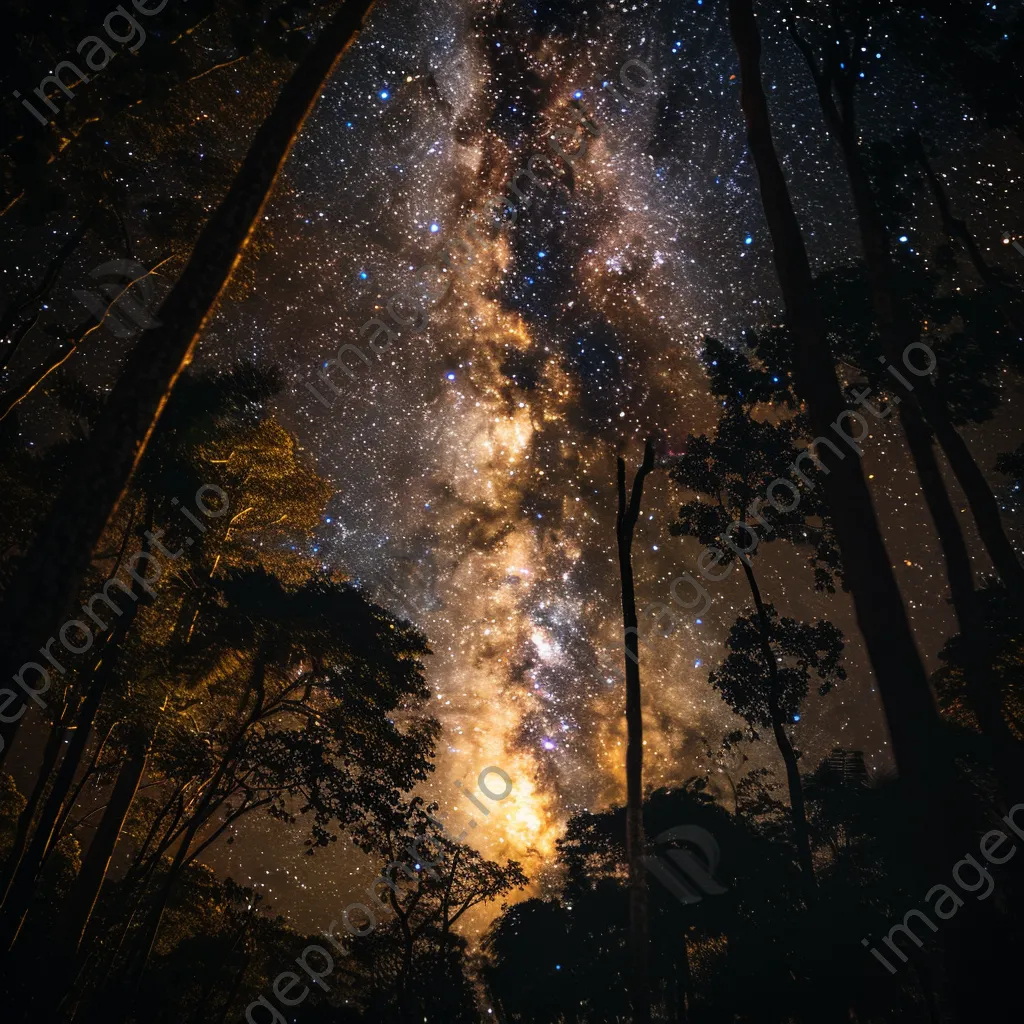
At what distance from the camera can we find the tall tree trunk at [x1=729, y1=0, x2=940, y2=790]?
4.41 metres

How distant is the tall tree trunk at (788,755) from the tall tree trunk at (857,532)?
11665mm

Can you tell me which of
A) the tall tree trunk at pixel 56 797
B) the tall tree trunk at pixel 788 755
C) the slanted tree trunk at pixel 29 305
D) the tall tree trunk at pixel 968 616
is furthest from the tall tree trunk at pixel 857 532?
the tall tree trunk at pixel 788 755

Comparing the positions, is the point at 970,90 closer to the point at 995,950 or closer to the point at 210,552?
the point at 995,950

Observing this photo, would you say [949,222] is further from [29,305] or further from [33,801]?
[33,801]

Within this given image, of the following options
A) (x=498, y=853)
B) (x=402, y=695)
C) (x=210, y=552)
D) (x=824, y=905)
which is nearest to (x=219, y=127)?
(x=210, y=552)

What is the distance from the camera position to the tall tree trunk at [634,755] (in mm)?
8562

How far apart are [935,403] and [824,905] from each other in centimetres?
1095

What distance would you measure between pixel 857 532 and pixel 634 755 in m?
6.40

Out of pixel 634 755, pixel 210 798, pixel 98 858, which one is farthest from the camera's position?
pixel 98 858

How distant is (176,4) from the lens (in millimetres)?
4812

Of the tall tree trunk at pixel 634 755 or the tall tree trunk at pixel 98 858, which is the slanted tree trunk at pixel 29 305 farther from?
the tall tree trunk at pixel 634 755

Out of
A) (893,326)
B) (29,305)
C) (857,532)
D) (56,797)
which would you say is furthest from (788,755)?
(29,305)

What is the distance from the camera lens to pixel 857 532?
491cm

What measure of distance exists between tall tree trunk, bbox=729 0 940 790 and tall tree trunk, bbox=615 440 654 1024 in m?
5.43
